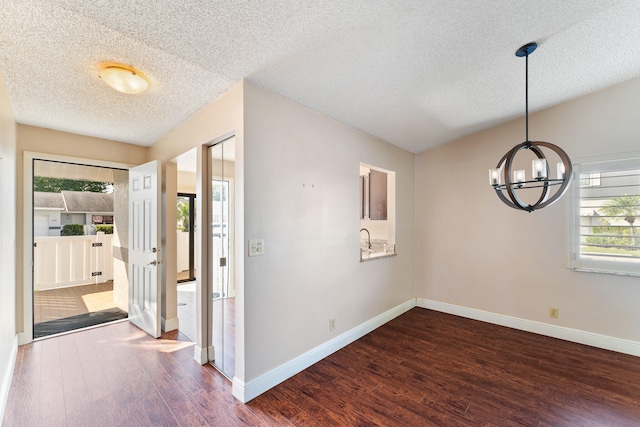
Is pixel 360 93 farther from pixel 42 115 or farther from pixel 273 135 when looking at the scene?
pixel 42 115

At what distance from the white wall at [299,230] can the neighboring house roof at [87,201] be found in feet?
24.2

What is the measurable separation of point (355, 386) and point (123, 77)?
9.74ft

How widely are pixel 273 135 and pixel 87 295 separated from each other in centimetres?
513

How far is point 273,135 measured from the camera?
7.51ft

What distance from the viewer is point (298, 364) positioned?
2455mm

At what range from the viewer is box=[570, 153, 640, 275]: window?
281 cm

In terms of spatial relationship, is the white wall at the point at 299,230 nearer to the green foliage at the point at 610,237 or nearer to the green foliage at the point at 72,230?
the green foliage at the point at 610,237

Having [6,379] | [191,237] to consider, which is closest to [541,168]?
[6,379]

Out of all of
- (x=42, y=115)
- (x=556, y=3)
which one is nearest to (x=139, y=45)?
(x=42, y=115)

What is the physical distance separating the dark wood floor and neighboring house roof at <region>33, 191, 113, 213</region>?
5.25 metres

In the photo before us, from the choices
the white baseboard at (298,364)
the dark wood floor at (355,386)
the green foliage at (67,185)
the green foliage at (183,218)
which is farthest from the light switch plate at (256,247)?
the green foliage at (67,185)

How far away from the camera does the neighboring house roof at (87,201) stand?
6.88 metres

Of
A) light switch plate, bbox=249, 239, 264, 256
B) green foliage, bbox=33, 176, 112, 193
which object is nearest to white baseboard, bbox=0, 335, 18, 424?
light switch plate, bbox=249, 239, 264, 256

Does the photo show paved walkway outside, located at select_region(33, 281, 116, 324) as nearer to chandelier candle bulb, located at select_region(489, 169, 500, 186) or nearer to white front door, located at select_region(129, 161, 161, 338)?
white front door, located at select_region(129, 161, 161, 338)
